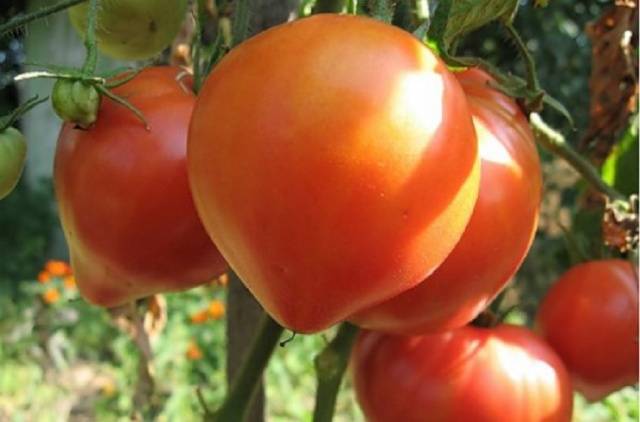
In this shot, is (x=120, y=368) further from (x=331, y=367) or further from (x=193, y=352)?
(x=331, y=367)

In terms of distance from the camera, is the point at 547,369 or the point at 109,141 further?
the point at 547,369

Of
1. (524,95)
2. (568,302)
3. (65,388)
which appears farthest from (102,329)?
(524,95)

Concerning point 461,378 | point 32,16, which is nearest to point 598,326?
point 461,378

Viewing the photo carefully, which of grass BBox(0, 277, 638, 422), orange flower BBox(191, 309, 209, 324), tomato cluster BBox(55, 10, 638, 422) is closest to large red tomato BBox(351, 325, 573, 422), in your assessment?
tomato cluster BBox(55, 10, 638, 422)

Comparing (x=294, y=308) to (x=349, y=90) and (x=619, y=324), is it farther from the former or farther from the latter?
(x=619, y=324)

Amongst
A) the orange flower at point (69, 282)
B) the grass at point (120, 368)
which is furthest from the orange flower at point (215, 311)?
the orange flower at point (69, 282)
